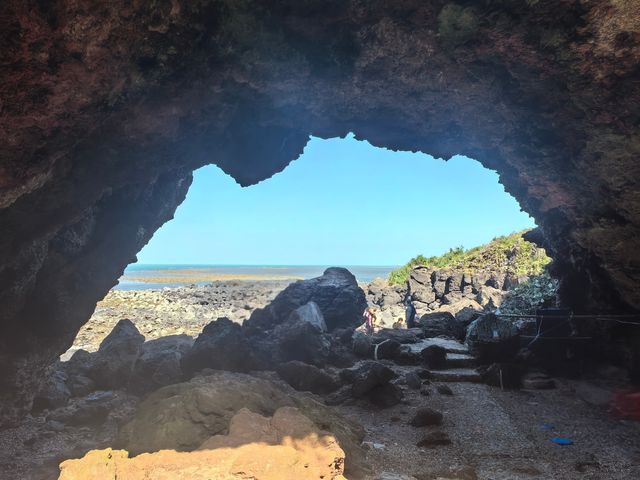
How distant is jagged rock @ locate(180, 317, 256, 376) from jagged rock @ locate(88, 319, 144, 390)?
1929 millimetres

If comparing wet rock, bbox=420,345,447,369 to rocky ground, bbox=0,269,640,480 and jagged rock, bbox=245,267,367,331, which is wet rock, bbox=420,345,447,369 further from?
jagged rock, bbox=245,267,367,331

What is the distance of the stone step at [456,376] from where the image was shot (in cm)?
1386

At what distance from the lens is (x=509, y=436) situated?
9422 millimetres

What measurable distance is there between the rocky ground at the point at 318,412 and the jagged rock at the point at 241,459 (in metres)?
0.02

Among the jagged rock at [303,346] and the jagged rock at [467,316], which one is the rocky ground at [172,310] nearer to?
the jagged rock at [303,346]

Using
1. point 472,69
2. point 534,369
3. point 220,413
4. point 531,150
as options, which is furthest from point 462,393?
point 472,69

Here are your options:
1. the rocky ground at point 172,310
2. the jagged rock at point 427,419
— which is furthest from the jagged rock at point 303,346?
the rocky ground at point 172,310

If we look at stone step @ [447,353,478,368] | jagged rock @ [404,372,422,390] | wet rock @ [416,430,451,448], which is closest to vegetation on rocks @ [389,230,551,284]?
stone step @ [447,353,478,368]

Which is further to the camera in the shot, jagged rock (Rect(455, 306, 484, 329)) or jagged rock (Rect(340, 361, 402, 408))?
jagged rock (Rect(455, 306, 484, 329))

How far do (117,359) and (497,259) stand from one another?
3510 cm

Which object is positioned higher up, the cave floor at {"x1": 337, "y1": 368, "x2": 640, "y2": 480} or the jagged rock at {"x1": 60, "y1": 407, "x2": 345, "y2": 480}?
the jagged rock at {"x1": 60, "y1": 407, "x2": 345, "y2": 480}

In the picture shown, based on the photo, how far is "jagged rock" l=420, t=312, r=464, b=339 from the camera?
20.0 meters

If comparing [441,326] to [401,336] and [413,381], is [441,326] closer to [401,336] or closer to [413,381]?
[401,336]

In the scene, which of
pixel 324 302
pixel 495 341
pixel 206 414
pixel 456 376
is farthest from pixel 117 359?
pixel 495 341
